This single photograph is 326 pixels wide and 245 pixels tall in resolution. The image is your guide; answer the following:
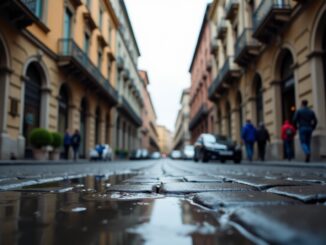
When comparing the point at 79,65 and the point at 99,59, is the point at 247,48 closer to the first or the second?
the point at 79,65

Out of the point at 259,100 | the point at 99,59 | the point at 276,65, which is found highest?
the point at 99,59

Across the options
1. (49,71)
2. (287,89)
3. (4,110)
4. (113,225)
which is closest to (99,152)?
(49,71)

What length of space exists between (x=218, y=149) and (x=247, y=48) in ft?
16.8

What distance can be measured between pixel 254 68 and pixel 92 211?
17.2m

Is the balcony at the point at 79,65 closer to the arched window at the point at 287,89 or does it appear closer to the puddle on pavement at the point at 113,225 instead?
the arched window at the point at 287,89

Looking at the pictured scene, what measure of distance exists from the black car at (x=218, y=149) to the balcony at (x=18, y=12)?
30.0 feet

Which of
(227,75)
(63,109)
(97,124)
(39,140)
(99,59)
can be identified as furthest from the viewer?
(97,124)

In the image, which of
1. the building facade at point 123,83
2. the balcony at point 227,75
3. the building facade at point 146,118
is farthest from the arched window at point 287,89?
the building facade at point 146,118

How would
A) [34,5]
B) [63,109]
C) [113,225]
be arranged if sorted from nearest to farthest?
[113,225] → [34,5] → [63,109]

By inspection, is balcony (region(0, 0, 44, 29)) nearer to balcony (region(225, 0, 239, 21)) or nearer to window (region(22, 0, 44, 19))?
window (region(22, 0, 44, 19))

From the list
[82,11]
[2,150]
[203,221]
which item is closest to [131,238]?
[203,221]

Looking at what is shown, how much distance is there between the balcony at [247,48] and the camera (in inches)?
660

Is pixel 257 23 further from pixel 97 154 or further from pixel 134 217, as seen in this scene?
pixel 134 217

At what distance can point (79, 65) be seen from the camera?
712 inches
